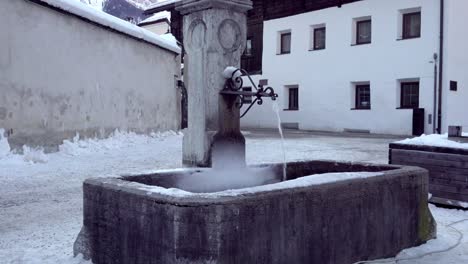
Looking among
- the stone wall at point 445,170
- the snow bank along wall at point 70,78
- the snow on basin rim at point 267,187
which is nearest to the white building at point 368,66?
the snow bank along wall at point 70,78

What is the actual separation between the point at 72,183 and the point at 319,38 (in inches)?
649

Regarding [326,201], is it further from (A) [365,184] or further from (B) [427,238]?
(B) [427,238]

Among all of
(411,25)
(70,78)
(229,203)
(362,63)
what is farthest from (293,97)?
(229,203)

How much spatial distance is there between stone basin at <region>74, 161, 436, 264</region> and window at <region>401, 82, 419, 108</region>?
15076 mm

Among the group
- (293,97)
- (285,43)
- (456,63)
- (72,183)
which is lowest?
(72,183)

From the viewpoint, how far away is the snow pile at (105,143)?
1075 centimetres

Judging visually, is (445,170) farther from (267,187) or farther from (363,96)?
(363,96)

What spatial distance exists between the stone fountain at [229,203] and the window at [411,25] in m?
15.1

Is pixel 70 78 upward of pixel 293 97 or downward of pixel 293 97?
upward

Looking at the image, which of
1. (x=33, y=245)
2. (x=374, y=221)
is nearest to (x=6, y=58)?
(x=33, y=245)

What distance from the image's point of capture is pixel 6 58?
9328 mm

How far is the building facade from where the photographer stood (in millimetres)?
17547

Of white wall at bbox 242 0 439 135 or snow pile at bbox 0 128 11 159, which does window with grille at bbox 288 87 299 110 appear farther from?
snow pile at bbox 0 128 11 159

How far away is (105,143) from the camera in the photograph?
12.0m
